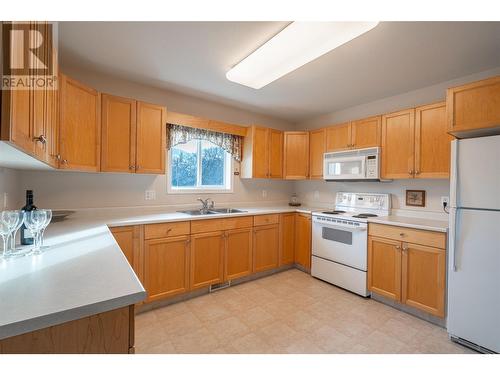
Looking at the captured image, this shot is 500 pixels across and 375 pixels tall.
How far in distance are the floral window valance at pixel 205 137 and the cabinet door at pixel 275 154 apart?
1.60 ft

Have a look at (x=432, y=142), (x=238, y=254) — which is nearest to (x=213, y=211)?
(x=238, y=254)

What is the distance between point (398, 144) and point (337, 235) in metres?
1.28

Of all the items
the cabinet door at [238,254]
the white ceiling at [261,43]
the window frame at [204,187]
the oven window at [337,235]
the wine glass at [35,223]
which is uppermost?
the white ceiling at [261,43]

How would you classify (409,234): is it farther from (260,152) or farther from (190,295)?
(190,295)

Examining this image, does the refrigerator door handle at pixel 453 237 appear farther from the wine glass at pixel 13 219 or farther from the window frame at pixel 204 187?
the wine glass at pixel 13 219

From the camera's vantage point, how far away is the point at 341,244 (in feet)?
9.62

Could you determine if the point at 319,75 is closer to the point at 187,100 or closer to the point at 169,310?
the point at 187,100

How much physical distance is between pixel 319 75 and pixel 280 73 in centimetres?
57

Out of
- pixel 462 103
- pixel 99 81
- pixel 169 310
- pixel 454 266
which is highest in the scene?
pixel 99 81

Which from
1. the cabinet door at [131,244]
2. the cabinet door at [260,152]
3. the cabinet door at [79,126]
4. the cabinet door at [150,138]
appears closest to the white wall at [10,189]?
the cabinet door at [79,126]

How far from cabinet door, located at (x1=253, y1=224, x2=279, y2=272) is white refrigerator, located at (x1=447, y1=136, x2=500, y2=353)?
1.90m

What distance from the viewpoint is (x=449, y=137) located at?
2.33m

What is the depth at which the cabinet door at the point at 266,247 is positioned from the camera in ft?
10.4
